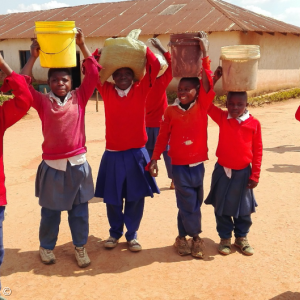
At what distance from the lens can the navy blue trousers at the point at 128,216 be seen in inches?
131

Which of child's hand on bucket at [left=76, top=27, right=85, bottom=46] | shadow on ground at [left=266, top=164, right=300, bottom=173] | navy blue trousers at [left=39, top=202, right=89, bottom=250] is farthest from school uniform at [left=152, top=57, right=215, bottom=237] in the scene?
shadow on ground at [left=266, top=164, right=300, bottom=173]

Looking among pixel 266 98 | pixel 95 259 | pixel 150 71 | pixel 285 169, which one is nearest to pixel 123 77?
pixel 150 71

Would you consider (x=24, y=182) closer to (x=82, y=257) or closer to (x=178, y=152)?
(x=82, y=257)

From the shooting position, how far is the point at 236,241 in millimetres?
3332

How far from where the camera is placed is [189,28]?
1405 cm

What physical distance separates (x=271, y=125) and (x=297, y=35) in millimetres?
8651

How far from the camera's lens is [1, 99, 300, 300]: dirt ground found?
8.86 ft

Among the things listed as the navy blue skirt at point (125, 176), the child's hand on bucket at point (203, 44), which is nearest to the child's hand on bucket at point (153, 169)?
the navy blue skirt at point (125, 176)

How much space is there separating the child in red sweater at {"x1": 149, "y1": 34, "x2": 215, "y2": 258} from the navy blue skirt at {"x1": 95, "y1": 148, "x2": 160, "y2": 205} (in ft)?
0.45

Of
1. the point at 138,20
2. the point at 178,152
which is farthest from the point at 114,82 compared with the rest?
the point at 138,20

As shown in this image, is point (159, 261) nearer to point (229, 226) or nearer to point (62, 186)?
point (229, 226)

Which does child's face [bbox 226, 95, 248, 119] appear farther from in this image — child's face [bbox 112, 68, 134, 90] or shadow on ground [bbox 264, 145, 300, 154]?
shadow on ground [bbox 264, 145, 300, 154]

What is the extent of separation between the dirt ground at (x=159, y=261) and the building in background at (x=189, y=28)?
964 cm

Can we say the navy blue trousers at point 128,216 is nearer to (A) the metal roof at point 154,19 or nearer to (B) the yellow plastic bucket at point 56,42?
(B) the yellow plastic bucket at point 56,42
